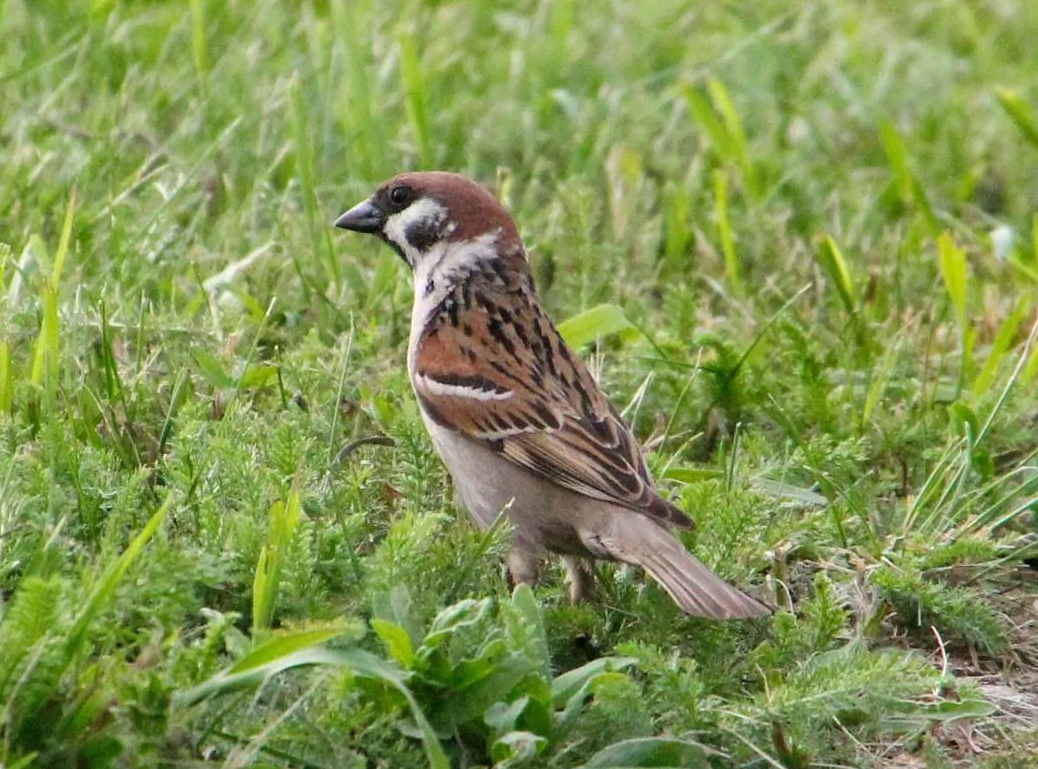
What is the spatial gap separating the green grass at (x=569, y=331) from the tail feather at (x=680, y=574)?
0.25 ft

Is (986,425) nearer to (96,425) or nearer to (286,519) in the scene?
(286,519)

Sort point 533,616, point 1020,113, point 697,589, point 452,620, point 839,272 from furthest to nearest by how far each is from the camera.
Result: point 1020,113 → point 839,272 → point 697,589 → point 533,616 → point 452,620

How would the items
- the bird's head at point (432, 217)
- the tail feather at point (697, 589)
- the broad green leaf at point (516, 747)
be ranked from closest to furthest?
the broad green leaf at point (516, 747)
the tail feather at point (697, 589)
the bird's head at point (432, 217)

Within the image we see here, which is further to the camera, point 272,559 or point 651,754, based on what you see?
point 272,559

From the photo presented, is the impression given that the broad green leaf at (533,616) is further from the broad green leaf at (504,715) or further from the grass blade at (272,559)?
the grass blade at (272,559)

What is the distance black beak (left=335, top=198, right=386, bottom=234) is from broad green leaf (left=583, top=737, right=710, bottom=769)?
186cm

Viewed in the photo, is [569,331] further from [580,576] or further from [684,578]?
[684,578]

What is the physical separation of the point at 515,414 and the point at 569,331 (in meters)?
0.68

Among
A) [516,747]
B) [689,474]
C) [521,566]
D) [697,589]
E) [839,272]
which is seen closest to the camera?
[516,747]

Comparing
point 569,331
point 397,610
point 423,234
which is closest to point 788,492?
point 569,331

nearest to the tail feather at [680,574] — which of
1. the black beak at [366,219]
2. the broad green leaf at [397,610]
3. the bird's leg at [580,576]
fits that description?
the bird's leg at [580,576]

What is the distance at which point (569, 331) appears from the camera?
181 inches

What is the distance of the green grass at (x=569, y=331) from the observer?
9.71 feet

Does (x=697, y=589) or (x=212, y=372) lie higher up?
(x=212, y=372)
